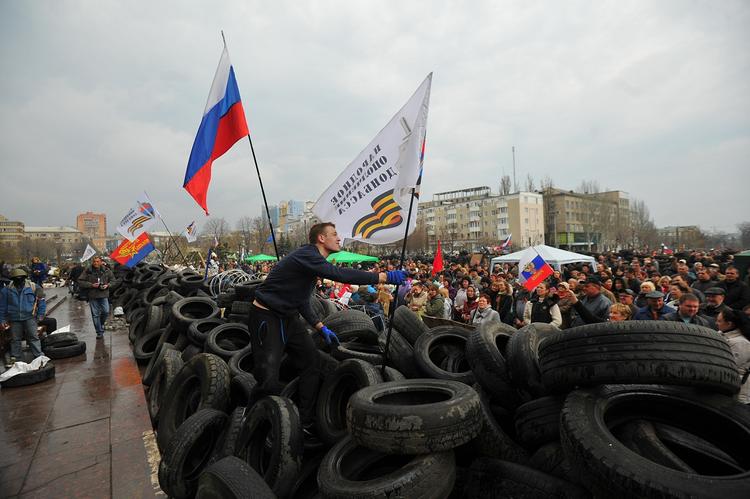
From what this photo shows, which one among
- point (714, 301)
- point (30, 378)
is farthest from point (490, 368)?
point (30, 378)

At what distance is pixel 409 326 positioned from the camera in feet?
18.1

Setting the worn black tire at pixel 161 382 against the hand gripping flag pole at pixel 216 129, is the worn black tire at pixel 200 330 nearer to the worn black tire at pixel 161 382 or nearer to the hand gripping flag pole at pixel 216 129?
the worn black tire at pixel 161 382

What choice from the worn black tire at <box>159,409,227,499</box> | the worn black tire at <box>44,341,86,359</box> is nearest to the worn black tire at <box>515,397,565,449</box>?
the worn black tire at <box>159,409,227,499</box>

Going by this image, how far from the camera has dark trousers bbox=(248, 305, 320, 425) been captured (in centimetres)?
383

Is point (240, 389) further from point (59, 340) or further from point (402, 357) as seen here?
point (59, 340)

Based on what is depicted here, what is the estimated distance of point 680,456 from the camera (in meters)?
2.72

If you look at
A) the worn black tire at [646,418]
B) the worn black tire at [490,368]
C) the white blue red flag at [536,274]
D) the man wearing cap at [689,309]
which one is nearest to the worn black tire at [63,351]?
the worn black tire at [490,368]

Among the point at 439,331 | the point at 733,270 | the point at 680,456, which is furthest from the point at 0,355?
the point at 733,270

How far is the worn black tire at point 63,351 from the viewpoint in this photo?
8.03 metres

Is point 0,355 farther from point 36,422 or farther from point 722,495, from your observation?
point 722,495

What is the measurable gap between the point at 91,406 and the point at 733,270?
1122 centimetres

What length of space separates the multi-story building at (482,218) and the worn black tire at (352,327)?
7942 centimetres

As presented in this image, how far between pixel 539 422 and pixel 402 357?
1944 millimetres

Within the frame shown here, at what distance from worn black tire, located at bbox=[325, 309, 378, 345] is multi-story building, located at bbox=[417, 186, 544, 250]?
261 ft
